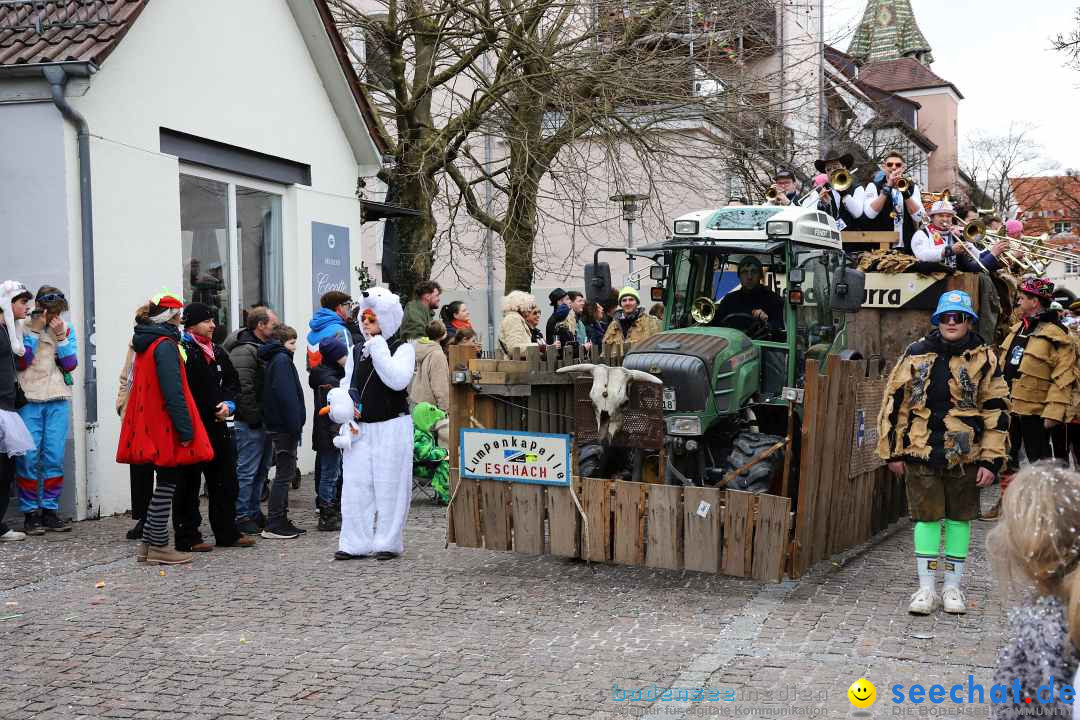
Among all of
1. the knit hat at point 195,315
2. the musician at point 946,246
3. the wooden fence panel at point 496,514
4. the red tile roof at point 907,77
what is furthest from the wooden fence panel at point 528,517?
the red tile roof at point 907,77

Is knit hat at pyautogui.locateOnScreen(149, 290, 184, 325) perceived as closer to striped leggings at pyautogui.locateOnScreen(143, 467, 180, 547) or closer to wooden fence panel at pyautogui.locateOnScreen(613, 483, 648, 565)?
striped leggings at pyautogui.locateOnScreen(143, 467, 180, 547)

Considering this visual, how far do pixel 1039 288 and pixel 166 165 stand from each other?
8.12m

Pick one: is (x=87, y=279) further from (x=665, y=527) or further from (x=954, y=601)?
(x=954, y=601)

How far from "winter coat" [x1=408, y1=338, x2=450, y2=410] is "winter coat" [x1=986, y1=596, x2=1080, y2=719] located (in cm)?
908

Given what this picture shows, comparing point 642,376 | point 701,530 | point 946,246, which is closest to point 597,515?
point 701,530

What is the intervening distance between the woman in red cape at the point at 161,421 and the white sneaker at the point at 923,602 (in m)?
4.91

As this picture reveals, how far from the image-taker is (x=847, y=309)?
8.65 m

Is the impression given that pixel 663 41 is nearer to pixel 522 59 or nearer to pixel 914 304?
pixel 522 59

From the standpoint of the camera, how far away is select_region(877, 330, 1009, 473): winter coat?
21.9 ft

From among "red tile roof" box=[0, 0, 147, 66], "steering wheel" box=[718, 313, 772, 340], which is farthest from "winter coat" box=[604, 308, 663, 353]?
"red tile roof" box=[0, 0, 147, 66]

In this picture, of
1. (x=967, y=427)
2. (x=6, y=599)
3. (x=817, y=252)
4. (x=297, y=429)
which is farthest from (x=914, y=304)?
(x=6, y=599)

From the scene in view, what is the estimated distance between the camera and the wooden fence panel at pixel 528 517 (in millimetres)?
7770

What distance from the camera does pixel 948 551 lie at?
6852 millimetres

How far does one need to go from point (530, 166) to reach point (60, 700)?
11.7m
